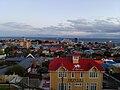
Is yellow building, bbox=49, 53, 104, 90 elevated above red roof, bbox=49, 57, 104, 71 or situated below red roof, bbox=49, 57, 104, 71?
below

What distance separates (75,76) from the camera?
17.3 m

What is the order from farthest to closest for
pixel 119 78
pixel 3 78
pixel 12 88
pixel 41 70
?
pixel 41 70
pixel 119 78
pixel 3 78
pixel 12 88

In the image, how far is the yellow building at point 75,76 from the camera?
56.4ft

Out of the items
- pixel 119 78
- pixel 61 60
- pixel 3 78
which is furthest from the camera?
pixel 119 78

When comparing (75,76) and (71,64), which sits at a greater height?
(71,64)

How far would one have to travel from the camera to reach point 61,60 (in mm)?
17828

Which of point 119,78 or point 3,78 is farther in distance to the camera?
point 119,78

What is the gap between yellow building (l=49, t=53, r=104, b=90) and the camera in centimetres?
1720

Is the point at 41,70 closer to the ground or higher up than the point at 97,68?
closer to the ground

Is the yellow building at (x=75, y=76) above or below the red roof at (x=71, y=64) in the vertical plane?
below

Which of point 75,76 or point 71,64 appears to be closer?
point 75,76

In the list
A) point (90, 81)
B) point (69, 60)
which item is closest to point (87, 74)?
point (90, 81)

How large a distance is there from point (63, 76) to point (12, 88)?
3718 millimetres

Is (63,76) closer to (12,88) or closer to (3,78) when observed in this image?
(12,88)
